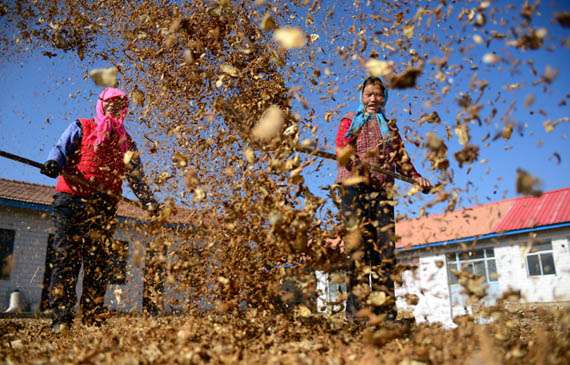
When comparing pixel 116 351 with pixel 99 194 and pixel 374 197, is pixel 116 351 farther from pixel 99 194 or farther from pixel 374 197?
pixel 374 197

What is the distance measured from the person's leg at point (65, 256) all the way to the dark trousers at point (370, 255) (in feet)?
5.72

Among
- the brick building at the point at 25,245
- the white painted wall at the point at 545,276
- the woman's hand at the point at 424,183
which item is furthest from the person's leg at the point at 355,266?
the white painted wall at the point at 545,276

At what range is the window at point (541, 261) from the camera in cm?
1065

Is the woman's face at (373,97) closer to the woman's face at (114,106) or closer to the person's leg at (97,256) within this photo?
the woman's face at (114,106)

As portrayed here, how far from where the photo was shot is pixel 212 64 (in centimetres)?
278

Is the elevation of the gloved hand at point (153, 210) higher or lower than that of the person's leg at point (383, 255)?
higher

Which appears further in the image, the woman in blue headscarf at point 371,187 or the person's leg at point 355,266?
the woman in blue headscarf at point 371,187

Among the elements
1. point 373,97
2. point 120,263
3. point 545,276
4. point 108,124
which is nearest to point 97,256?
point 120,263

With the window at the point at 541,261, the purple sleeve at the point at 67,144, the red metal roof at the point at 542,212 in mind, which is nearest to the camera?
the purple sleeve at the point at 67,144

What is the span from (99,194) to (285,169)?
1489 mm

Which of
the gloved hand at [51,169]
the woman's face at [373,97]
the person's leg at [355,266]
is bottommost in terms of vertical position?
the person's leg at [355,266]

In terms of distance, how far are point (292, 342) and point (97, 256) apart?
64.2 inches

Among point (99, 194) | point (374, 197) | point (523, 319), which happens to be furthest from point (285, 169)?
point (523, 319)

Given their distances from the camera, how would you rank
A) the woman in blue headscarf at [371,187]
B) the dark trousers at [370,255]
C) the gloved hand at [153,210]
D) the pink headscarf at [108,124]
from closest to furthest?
the dark trousers at [370,255], the woman in blue headscarf at [371,187], the gloved hand at [153,210], the pink headscarf at [108,124]
